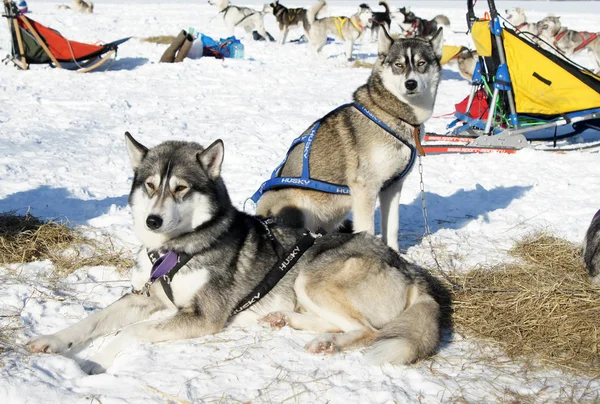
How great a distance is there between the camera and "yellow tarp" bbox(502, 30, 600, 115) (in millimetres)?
6633

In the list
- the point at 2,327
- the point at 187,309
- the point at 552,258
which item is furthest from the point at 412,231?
the point at 2,327

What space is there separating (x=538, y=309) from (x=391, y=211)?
1387 mm

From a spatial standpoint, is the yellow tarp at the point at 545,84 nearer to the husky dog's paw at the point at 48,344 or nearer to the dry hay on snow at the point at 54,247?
the dry hay on snow at the point at 54,247

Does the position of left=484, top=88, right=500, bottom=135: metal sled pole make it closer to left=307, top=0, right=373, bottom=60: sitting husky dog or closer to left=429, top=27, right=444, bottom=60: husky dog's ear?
left=429, top=27, right=444, bottom=60: husky dog's ear

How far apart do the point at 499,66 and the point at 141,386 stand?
5954 millimetres

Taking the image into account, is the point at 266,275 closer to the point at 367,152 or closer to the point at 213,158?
the point at 213,158

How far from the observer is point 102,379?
2289mm

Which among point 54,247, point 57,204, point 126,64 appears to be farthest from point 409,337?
point 126,64

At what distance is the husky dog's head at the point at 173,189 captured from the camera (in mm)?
2627

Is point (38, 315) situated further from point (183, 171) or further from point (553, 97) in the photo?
point (553, 97)

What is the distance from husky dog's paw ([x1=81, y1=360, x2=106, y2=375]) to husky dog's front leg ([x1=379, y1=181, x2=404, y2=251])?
2.40m

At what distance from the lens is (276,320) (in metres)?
2.94

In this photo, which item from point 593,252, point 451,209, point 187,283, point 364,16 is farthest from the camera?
point 364,16

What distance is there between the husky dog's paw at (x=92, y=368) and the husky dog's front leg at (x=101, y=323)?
5.4 inches
